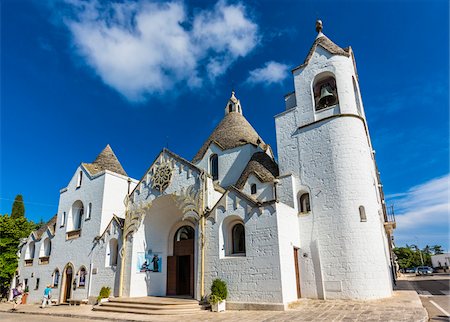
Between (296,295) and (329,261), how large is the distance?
2350 mm

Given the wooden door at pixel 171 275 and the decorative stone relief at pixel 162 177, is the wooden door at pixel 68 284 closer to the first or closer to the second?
the wooden door at pixel 171 275

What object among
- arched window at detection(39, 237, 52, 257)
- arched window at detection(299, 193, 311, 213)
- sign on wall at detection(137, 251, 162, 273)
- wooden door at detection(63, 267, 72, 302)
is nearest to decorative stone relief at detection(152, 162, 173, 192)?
sign on wall at detection(137, 251, 162, 273)

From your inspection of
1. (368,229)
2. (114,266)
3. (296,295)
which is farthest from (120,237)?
(368,229)

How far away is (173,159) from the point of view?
18.9 m

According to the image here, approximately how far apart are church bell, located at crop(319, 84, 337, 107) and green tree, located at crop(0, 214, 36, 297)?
27248 millimetres

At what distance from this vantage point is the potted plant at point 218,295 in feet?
44.7

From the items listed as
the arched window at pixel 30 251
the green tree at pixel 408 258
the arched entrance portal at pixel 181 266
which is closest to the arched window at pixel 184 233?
the arched entrance portal at pixel 181 266

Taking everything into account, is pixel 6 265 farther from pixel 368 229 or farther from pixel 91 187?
pixel 368 229

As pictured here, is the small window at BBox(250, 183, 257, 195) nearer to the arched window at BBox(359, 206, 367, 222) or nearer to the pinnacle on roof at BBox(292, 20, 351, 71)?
the arched window at BBox(359, 206, 367, 222)

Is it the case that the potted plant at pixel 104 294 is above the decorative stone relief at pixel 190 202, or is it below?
below

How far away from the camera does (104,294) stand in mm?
18016

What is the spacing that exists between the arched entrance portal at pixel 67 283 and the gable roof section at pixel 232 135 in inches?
476

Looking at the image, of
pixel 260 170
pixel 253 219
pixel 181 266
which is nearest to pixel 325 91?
pixel 260 170

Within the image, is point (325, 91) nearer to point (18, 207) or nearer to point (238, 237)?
point (238, 237)
